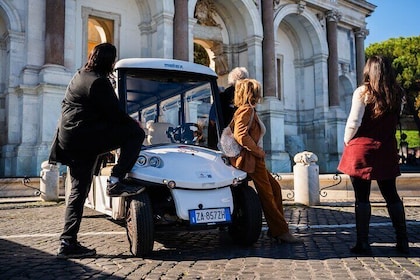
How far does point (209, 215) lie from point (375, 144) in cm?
161

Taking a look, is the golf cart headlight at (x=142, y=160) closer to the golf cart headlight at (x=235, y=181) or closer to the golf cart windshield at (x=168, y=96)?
the golf cart windshield at (x=168, y=96)

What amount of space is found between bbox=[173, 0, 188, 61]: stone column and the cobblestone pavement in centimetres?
1050

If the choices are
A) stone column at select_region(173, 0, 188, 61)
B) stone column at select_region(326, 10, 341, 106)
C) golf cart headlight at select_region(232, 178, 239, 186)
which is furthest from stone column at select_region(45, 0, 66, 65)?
stone column at select_region(326, 10, 341, 106)

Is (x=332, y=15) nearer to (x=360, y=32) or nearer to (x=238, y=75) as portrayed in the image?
(x=360, y=32)

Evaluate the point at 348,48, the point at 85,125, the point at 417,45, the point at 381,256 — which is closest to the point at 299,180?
the point at 381,256

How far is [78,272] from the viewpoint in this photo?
10.2 ft

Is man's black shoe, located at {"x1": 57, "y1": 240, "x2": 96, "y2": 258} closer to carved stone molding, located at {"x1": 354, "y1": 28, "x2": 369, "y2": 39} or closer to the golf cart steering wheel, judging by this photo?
the golf cart steering wheel

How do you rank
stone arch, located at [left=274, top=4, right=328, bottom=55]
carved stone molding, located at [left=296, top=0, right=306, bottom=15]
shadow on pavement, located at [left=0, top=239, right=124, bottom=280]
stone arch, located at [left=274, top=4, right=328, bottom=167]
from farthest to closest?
stone arch, located at [left=274, top=4, right=328, bottom=167]
stone arch, located at [left=274, top=4, right=328, bottom=55]
carved stone molding, located at [left=296, top=0, right=306, bottom=15]
shadow on pavement, located at [left=0, top=239, right=124, bottom=280]

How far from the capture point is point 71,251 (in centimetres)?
360

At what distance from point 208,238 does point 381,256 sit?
183 cm

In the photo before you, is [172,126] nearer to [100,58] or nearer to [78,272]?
[100,58]

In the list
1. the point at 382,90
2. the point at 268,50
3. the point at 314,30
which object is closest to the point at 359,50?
the point at 314,30

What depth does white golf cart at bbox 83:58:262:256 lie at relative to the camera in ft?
11.8

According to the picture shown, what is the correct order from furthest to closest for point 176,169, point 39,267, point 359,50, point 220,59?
point 359,50 → point 220,59 → point 176,169 → point 39,267
